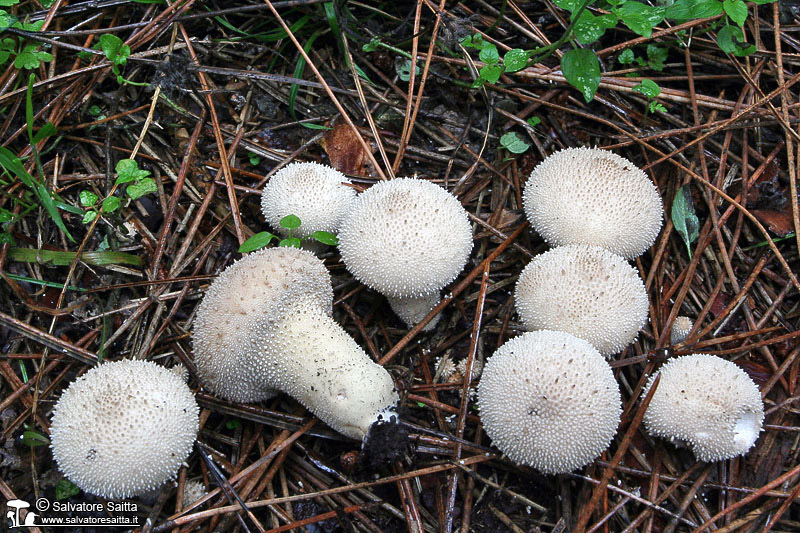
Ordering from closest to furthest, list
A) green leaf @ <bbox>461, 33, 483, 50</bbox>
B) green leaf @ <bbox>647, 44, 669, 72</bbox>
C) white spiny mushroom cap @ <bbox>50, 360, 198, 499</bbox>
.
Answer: white spiny mushroom cap @ <bbox>50, 360, 198, 499</bbox> → green leaf @ <bbox>461, 33, 483, 50</bbox> → green leaf @ <bbox>647, 44, 669, 72</bbox>

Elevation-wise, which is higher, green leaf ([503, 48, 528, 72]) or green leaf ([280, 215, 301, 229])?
green leaf ([503, 48, 528, 72])

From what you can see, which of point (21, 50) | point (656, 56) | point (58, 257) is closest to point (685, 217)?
point (656, 56)

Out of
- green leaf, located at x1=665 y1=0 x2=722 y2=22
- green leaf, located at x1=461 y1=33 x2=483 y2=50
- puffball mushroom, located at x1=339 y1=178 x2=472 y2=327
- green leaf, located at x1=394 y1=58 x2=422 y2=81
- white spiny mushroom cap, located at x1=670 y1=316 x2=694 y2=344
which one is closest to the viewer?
puffball mushroom, located at x1=339 y1=178 x2=472 y2=327

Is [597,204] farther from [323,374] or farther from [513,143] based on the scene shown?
[323,374]

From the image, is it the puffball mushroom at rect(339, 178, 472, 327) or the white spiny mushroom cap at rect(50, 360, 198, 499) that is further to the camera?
the puffball mushroom at rect(339, 178, 472, 327)

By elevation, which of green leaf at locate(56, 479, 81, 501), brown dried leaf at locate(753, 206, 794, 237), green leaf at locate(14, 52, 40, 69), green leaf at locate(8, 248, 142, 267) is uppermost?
green leaf at locate(14, 52, 40, 69)

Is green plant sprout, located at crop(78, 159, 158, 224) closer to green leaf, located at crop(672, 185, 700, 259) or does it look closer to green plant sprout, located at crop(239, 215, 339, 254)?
green plant sprout, located at crop(239, 215, 339, 254)

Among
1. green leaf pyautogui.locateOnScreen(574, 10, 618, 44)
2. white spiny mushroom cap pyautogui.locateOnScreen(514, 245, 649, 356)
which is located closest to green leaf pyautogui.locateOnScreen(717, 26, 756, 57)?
green leaf pyautogui.locateOnScreen(574, 10, 618, 44)
